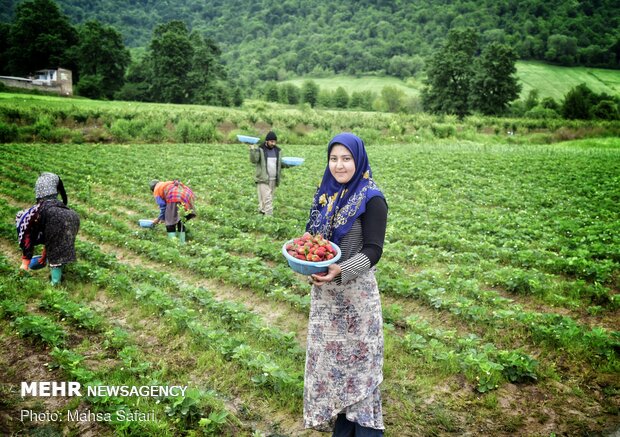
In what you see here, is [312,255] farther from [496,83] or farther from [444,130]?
[496,83]

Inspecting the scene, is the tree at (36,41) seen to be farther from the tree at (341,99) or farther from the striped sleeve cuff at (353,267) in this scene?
the striped sleeve cuff at (353,267)

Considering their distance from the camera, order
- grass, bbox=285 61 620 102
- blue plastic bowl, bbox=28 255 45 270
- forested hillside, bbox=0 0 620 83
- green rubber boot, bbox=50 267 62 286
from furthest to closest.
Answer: forested hillside, bbox=0 0 620 83 → grass, bbox=285 61 620 102 → blue plastic bowl, bbox=28 255 45 270 → green rubber boot, bbox=50 267 62 286

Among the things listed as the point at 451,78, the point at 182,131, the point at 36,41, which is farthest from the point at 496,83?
the point at 36,41

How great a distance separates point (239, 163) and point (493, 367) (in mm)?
18826

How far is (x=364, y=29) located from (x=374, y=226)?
17768 centimetres

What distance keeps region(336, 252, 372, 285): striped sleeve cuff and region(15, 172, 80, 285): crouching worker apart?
5.97 meters

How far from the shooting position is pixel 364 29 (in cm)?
16025

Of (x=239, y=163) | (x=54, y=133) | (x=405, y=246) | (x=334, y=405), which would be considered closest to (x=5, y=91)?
(x=54, y=133)

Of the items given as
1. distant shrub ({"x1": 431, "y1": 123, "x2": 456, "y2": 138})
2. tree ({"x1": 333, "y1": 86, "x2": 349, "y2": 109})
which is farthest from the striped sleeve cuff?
tree ({"x1": 333, "y1": 86, "x2": 349, "y2": 109})

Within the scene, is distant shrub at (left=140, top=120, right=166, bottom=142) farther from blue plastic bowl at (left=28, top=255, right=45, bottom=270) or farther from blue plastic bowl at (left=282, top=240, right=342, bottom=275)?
blue plastic bowl at (left=282, top=240, right=342, bottom=275)

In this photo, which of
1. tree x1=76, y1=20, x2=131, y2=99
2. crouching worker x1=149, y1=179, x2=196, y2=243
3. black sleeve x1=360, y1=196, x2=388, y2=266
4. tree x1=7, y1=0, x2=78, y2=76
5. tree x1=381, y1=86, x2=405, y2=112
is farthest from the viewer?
tree x1=381, y1=86, x2=405, y2=112

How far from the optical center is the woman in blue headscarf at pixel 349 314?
9.77ft

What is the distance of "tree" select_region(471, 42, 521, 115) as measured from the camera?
5934 centimetres

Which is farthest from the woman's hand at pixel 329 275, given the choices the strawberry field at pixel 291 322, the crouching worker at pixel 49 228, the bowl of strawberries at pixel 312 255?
the crouching worker at pixel 49 228
